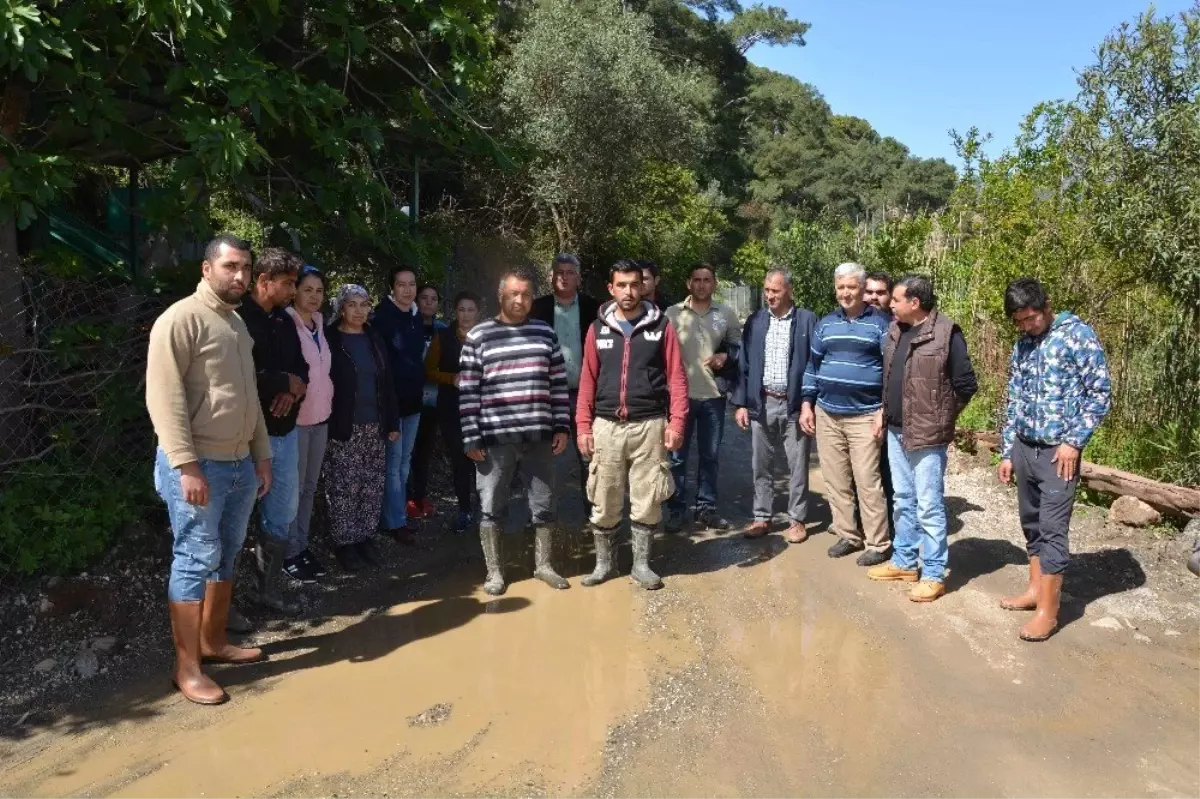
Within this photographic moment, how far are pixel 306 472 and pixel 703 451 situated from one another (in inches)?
110

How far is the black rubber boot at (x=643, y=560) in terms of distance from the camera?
199 inches

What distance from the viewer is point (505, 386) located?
4.89 m

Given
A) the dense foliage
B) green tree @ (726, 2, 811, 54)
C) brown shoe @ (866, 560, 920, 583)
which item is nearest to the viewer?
the dense foliage

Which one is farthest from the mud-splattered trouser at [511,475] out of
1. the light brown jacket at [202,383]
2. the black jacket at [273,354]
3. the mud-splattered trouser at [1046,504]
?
the mud-splattered trouser at [1046,504]

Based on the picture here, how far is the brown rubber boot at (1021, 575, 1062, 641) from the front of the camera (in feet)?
14.4

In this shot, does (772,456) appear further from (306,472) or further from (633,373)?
(306,472)

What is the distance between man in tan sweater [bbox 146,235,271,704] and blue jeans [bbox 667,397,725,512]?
123 inches

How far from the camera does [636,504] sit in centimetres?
507

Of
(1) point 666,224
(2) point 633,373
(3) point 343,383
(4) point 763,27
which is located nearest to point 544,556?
(2) point 633,373

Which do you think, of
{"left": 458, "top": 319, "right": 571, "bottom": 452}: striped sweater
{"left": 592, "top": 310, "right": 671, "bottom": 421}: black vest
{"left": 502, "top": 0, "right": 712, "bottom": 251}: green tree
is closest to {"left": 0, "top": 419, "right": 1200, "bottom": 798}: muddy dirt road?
{"left": 458, "top": 319, "right": 571, "bottom": 452}: striped sweater

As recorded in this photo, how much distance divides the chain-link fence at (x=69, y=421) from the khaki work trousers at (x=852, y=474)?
409cm

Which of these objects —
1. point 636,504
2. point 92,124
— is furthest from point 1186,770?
point 92,124

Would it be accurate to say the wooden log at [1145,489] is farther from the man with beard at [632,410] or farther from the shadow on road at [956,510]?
the man with beard at [632,410]

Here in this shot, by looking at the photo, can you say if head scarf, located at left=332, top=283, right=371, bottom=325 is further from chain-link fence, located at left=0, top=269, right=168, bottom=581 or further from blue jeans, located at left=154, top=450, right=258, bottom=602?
blue jeans, located at left=154, top=450, right=258, bottom=602
